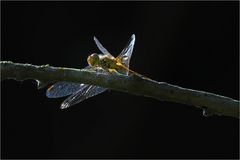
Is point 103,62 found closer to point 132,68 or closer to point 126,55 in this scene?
point 126,55

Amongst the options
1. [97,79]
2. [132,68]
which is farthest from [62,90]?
[132,68]

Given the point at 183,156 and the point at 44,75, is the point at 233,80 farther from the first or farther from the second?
the point at 44,75

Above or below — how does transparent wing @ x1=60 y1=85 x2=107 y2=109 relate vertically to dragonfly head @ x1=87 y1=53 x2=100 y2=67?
below

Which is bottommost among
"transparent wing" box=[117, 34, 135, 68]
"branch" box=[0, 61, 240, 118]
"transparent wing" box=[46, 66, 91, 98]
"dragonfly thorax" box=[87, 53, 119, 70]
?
"branch" box=[0, 61, 240, 118]

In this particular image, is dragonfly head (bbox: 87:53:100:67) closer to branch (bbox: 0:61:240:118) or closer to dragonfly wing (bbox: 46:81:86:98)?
dragonfly wing (bbox: 46:81:86:98)

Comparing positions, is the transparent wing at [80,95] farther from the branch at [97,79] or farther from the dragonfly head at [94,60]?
Answer: the branch at [97,79]

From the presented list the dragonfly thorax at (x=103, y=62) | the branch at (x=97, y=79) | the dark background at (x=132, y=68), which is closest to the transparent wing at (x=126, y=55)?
the dragonfly thorax at (x=103, y=62)

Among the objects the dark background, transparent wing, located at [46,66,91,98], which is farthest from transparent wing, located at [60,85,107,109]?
the dark background

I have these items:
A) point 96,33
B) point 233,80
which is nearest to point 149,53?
point 96,33
